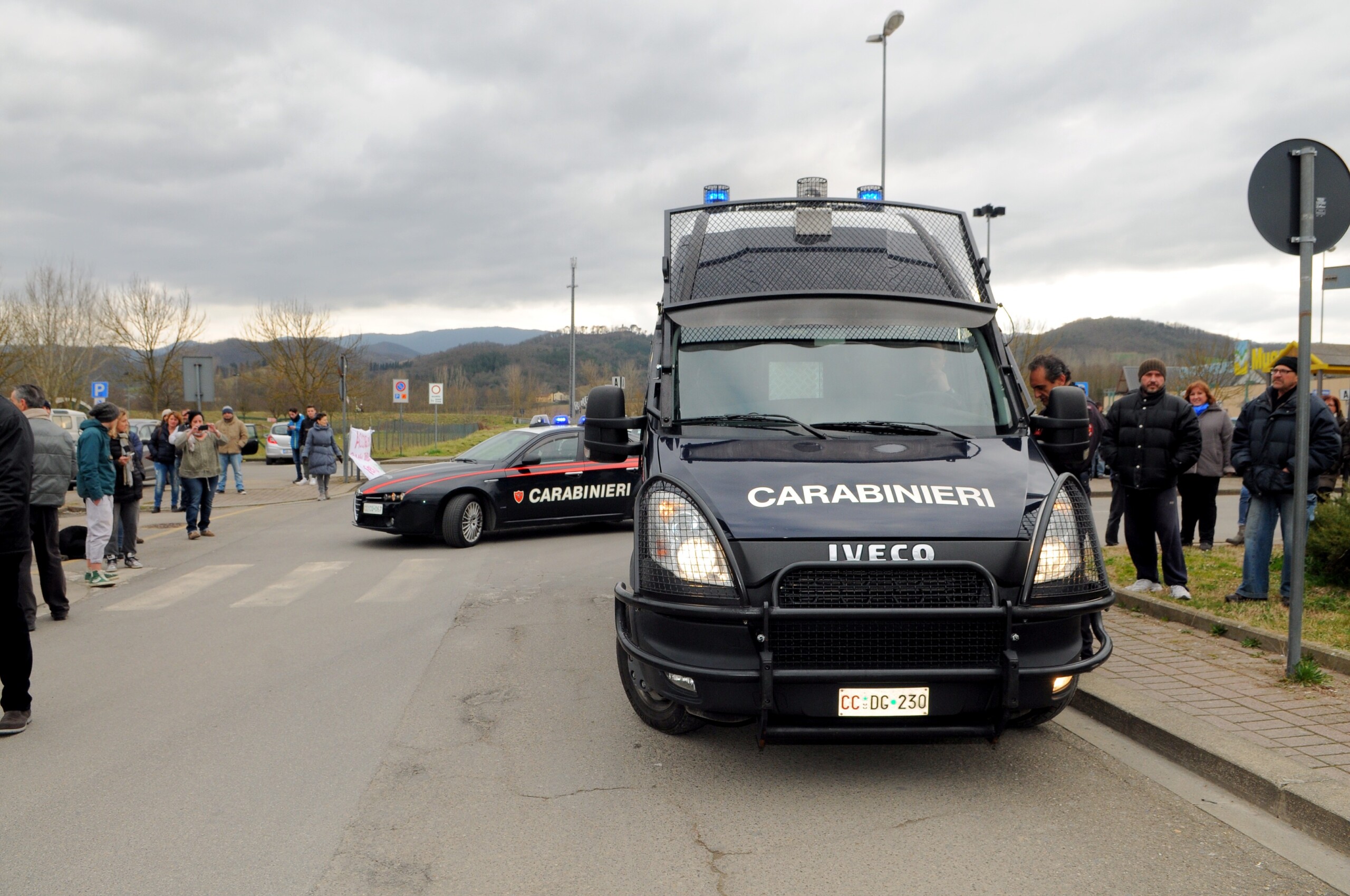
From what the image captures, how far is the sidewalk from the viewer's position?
390 centimetres

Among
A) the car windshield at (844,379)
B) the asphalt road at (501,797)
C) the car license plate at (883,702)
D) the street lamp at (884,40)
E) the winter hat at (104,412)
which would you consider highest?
the street lamp at (884,40)

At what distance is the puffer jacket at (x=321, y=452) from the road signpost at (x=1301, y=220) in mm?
18016

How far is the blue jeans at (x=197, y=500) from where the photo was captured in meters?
14.3

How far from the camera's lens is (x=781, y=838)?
3781 millimetres

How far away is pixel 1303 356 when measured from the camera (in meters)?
5.38

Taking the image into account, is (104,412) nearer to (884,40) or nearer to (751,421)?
(751,421)

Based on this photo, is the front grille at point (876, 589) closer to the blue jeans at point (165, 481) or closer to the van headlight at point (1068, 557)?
the van headlight at point (1068, 557)

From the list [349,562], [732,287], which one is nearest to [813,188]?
[732,287]

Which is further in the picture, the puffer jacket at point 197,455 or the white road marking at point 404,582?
the puffer jacket at point 197,455

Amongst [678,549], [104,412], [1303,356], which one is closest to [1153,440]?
[1303,356]

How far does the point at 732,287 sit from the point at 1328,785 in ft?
12.1

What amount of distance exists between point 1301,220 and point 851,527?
336cm

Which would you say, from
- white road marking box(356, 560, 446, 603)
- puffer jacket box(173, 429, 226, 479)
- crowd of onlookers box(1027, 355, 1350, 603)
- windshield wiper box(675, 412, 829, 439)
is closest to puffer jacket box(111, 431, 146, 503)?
puffer jacket box(173, 429, 226, 479)

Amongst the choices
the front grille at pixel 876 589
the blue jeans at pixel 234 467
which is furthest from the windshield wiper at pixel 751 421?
the blue jeans at pixel 234 467
